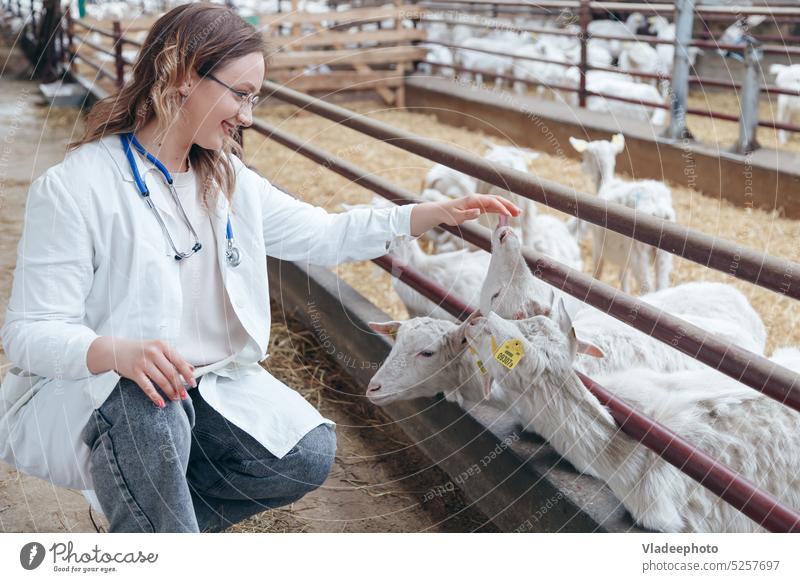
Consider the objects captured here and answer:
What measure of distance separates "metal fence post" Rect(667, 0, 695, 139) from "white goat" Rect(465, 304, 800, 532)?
4632 mm

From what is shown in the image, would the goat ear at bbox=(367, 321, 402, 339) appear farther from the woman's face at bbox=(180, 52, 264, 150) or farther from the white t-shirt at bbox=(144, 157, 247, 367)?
the woman's face at bbox=(180, 52, 264, 150)

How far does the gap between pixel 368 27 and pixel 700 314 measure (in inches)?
483

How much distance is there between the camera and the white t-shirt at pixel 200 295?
179 centimetres

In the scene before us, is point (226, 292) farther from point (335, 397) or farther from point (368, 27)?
point (368, 27)

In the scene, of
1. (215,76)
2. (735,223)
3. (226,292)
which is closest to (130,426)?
(226,292)

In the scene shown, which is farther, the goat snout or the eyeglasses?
the goat snout

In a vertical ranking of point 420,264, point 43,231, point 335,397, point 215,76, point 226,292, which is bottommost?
point 335,397

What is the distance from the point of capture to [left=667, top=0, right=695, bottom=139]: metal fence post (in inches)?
248

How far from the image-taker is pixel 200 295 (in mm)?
1835

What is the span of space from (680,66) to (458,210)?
5115 mm

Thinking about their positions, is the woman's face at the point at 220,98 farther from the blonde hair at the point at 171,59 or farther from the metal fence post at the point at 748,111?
the metal fence post at the point at 748,111

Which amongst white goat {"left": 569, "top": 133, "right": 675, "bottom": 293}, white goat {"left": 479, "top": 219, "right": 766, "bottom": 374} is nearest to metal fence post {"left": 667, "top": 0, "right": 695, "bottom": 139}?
white goat {"left": 569, "top": 133, "right": 675, "bottom": 293}

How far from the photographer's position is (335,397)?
3.04 m

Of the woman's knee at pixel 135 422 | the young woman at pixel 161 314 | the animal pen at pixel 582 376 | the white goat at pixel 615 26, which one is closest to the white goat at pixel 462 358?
the animal pen at pixel 582 376
